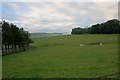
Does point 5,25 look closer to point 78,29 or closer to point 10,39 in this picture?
point 10,39

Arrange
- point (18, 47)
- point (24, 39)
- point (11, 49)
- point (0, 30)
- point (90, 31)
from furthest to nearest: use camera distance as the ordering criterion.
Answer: point (90, 31) → point (24, 39) → point (18, 47) → point (11, 49) → point (0, 30)

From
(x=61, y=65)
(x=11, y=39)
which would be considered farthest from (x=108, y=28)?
(x=61, y=65)

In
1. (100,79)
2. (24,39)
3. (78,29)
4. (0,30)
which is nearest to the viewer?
(100,79)

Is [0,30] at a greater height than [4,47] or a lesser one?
greater

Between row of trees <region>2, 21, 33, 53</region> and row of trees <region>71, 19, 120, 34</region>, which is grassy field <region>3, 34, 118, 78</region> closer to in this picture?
row of trees <region>2, 21, 33, 53</region>

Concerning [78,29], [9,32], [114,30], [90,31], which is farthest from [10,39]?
[78,29]

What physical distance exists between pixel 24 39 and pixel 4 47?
11.4m

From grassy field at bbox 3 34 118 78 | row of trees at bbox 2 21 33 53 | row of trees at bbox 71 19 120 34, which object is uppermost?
row of trees at bbox 71 19 120 34

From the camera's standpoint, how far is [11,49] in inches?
2047

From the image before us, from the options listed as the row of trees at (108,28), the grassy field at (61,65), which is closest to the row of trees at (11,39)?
the grassy field at (61,65)

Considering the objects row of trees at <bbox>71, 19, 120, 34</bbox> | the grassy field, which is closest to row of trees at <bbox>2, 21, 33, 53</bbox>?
the grassy field

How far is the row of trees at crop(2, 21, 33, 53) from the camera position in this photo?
5078 cm

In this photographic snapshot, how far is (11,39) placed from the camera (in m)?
54.2

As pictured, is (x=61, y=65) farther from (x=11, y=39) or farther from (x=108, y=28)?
(x=108, y=28)
